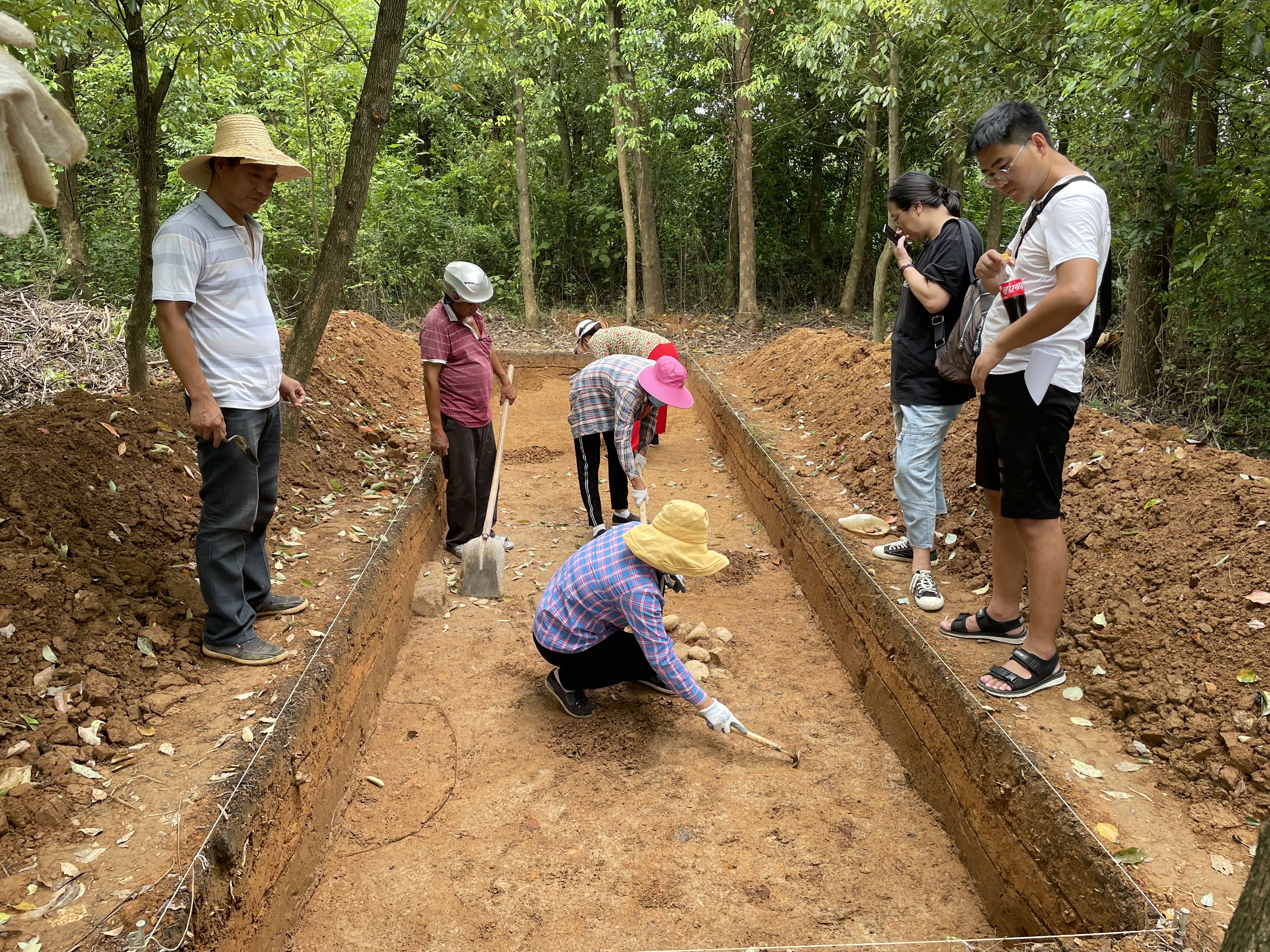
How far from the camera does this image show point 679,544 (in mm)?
3150

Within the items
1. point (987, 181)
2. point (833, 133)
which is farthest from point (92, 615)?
point (833, 133)

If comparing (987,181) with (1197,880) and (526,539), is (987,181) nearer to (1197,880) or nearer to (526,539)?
(1197,880)

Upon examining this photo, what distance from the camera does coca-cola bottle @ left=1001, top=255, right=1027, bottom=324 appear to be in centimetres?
293

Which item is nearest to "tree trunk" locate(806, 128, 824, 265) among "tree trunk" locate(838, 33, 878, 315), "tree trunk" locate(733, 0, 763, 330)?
"tree trunk" locate(838, 33, 878, 315)

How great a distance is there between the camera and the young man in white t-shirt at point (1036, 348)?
2730 millimetres

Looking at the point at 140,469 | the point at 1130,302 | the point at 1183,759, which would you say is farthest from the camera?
the point at 1130,302

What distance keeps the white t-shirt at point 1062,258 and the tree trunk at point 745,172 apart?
9.59m

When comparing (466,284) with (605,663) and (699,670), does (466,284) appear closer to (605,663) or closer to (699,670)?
(605,663)

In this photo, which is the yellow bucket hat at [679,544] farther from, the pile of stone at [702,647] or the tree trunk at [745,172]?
the tree trunk at [745,172]

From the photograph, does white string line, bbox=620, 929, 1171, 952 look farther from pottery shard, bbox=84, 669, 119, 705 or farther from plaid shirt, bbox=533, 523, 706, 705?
pottery shard, bbox=84, 669, 119, 705

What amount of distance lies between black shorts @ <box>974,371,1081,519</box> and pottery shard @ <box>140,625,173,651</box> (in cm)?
326

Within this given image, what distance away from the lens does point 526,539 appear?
5875 millimetres

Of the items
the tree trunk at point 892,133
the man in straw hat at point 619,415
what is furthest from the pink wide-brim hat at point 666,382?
the tree trunk at point 892,133

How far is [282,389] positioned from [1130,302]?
→ 20.9 feet
